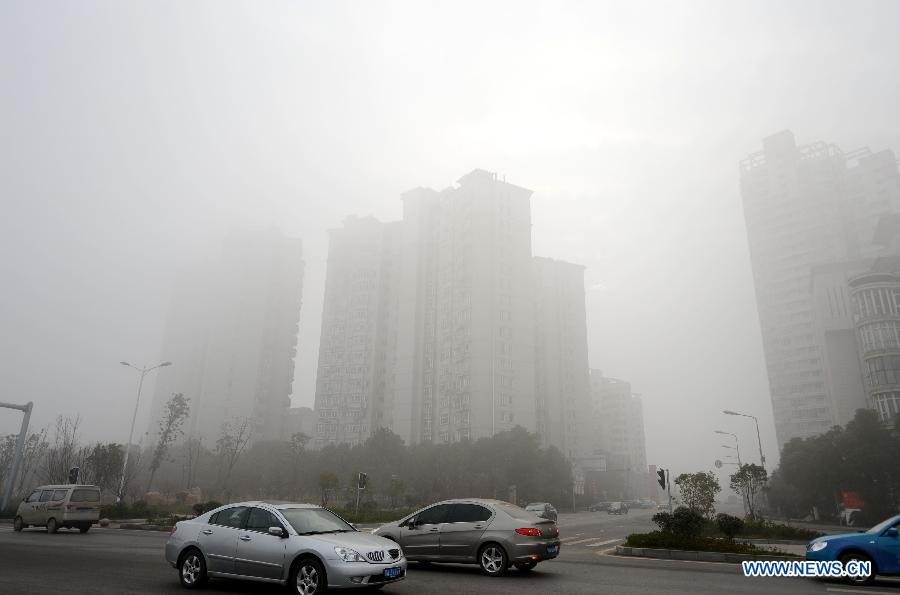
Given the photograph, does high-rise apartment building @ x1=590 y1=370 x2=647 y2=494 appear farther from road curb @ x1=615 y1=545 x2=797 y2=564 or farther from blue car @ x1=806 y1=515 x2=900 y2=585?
blue car @ x1=806 y1=515 x2=900 y2=585

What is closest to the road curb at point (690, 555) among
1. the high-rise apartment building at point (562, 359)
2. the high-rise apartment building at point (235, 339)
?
the high-rise apartment building at point (562, 359)

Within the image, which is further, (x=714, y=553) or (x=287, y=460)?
(x=287, y=460)

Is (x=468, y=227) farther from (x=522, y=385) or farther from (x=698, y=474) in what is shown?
(x=698, y=474)

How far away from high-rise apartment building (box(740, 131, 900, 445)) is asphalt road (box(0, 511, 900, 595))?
133954mm

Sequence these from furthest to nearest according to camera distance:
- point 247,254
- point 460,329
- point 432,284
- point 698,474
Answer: point 247,254 < point 432,284 < point 460,329 < point 698,474

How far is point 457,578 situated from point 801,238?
155123 mm

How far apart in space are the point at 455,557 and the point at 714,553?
832cm

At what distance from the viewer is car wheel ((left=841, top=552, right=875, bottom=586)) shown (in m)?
11.9

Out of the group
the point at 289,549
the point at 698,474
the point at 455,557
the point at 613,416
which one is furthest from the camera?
the point at 613,416

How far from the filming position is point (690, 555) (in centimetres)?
1655

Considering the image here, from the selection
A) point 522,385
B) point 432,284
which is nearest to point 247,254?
point 432,284

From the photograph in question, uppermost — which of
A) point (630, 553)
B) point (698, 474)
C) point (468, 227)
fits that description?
point (468, 227)

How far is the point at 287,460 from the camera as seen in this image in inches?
3302

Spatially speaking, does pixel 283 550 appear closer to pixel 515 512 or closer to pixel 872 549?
pixel 515 512
